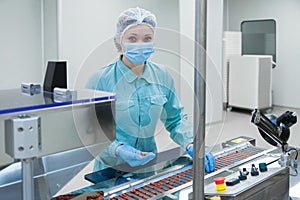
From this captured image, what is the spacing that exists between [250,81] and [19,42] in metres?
3.34

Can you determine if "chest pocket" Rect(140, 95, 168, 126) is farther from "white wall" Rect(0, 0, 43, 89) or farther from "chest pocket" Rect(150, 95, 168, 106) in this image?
"white wall" Rect(0, 0, 43, 89)

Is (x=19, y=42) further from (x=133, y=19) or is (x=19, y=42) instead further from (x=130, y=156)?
(x=130, y=156)

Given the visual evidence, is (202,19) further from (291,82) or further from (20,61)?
(291,82)

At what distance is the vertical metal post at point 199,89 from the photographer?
1.90 ft

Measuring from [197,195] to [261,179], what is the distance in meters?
0.57

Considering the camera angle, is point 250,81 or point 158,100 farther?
point 250,81

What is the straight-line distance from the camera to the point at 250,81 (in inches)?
204

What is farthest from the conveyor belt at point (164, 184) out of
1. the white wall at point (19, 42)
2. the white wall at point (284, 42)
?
the white wall at point (284, 42)

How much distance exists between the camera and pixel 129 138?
1.40 meters

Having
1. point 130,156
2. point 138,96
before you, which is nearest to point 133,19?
point 138,96

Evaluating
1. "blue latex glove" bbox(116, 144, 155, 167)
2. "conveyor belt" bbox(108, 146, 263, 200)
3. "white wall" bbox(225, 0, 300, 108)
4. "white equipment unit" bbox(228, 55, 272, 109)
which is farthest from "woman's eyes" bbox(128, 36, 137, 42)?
"white wall" bbox(225, 0, 300, 108)

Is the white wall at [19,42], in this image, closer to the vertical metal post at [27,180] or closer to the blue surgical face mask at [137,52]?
the blue surgical face mask at [137,52]

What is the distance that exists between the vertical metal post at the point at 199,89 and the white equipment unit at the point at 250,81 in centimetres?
471

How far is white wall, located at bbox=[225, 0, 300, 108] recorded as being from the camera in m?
5.52
